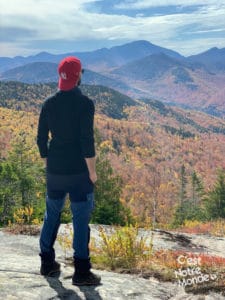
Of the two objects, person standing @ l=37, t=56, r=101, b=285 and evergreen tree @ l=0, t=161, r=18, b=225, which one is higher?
person standing @ l=37, t=56, r=101, b=285

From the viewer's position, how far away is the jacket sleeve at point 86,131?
525cm

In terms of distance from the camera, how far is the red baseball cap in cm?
537

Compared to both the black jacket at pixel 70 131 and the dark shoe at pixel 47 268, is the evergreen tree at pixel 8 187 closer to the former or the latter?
the dark shoe at pixel 47 268

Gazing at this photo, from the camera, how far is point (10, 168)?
34.8 meters

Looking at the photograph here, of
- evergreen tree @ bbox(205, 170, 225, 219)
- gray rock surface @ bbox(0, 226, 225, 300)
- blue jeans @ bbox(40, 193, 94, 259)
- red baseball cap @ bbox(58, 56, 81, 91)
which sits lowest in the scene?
evergreen tree @ bbox(205, 170, 225, 219)

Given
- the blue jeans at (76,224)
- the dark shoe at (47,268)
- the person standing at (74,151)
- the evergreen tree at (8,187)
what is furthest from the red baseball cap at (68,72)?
the evergreen tree at (8,187)

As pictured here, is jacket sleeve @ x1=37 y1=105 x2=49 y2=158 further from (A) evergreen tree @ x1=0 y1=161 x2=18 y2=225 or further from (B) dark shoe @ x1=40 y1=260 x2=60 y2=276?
(A) evergreen tree @ x1=0 y1=161 x2=18 y2=225

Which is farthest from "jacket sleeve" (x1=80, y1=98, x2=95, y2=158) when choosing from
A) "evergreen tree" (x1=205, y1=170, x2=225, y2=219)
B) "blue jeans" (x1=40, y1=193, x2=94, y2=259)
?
"evergreen tree" (x1=205, y1=170, x2=225, y2=219)

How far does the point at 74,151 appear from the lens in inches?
212

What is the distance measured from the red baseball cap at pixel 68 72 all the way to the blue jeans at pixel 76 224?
1.49 m

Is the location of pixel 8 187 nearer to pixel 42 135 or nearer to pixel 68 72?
pixel 42 135

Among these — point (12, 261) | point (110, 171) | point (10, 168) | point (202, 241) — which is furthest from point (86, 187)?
point (10, 168)

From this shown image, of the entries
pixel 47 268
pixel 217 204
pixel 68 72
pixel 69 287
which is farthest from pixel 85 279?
pixel 217 204

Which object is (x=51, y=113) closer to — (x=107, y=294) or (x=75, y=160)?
(x=75, y=160)
